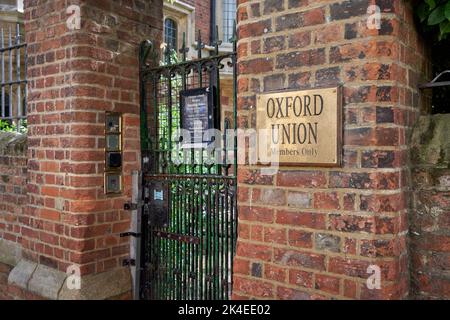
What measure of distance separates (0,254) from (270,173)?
291 centimetres

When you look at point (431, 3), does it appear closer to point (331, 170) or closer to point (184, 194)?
point (331, 170)

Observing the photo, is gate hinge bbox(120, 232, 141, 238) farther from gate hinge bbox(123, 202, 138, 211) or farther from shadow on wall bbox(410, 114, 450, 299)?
shadow on wall bbox(410, 114, 450, 299)

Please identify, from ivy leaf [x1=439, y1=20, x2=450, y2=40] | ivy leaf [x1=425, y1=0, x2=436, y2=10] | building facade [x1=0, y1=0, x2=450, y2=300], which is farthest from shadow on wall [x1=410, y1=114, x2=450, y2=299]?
ivy leaf [x1=425, y1=0, x2=436, y2=10]

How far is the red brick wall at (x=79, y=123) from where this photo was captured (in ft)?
9.66

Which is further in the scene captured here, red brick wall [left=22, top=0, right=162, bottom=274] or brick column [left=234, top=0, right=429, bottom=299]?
red brick wall [left=22, top=0, right=162, bottom=274]

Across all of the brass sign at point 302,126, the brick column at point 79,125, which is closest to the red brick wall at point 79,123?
the brick column at point 79,125

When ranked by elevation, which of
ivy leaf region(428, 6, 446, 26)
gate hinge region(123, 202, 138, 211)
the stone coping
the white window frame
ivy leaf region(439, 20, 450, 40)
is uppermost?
the white window frame

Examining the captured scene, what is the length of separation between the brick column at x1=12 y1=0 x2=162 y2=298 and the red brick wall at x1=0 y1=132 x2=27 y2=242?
0.87 feet

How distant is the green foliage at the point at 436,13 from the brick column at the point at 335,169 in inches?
2.1

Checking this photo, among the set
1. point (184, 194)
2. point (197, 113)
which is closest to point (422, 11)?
point (197, 113)

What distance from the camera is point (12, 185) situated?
3.68 metres

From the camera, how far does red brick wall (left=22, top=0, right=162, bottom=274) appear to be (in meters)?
2.95

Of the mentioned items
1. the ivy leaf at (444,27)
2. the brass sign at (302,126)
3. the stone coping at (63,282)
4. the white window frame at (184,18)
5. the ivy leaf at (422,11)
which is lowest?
the stone coping at (63,282)

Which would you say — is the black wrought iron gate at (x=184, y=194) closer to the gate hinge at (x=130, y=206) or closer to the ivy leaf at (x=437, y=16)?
the gate hinge at (x=130, y=206)
